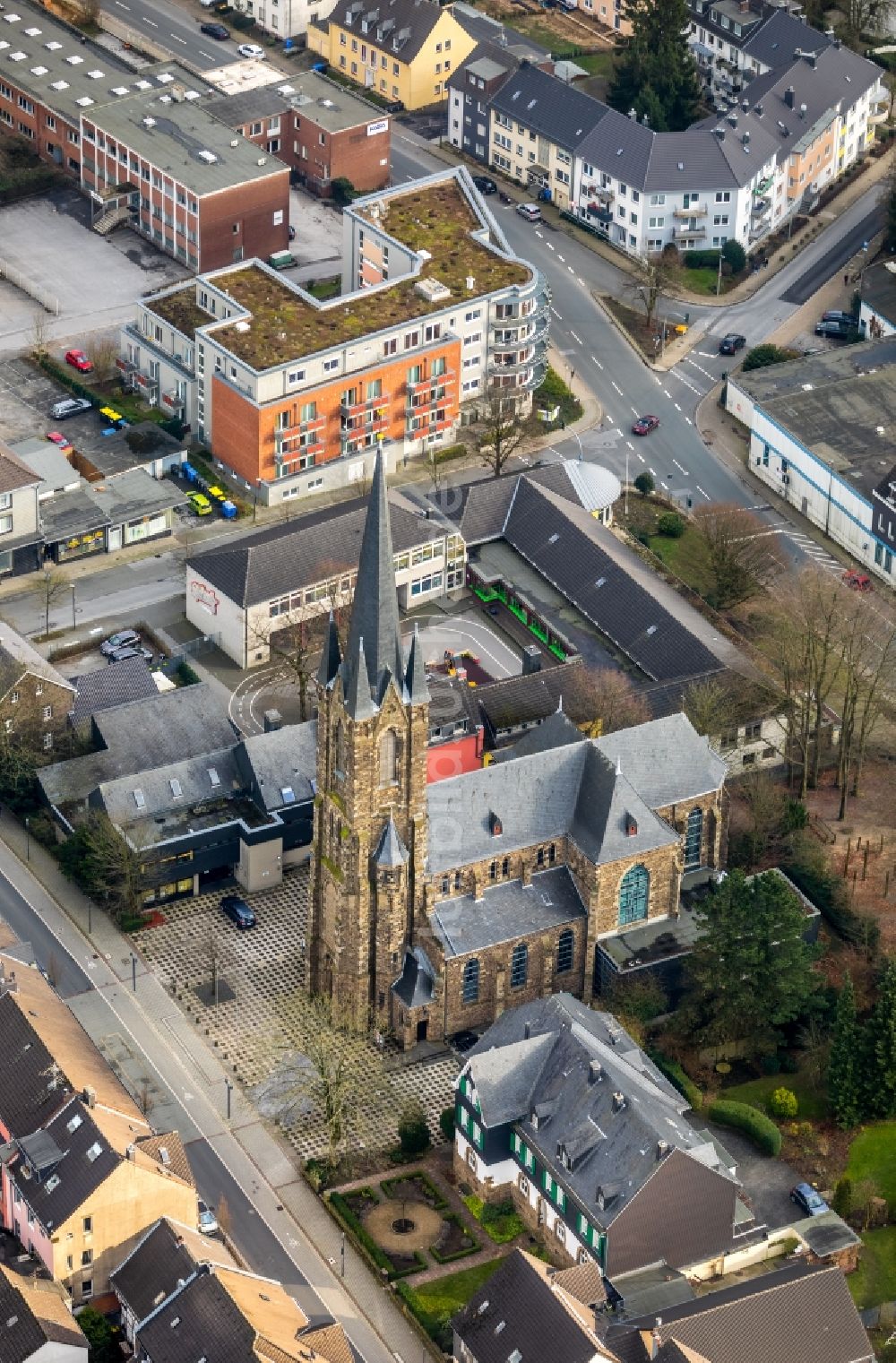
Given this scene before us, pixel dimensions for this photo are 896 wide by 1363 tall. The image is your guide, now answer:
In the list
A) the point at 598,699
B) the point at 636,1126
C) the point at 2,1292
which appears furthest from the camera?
the point at 598,699

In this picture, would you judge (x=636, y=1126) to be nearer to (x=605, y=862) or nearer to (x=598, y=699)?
(x=605, y=862)

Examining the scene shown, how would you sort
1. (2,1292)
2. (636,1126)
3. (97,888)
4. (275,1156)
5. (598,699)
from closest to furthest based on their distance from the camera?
1. (2,1292)
2. (636,1126)
3. (275,1156)
4. (97,888)
5. (598,699)

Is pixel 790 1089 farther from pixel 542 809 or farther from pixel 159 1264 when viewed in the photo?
pixel 159 1264

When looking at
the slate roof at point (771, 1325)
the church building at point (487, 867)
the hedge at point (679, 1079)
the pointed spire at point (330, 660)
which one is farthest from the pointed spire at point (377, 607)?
the slate roof at point (771, 1325)

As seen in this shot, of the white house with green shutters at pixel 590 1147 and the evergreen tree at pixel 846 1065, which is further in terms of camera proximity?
the evergreen tree at pixel 846 1065

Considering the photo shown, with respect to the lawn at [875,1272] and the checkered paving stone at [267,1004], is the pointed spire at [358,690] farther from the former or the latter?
the lawn at [875,1272]

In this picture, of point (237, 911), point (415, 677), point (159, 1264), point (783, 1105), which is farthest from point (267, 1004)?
point (783, 1105)

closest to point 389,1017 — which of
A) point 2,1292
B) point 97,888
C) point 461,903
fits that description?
point 461,903
